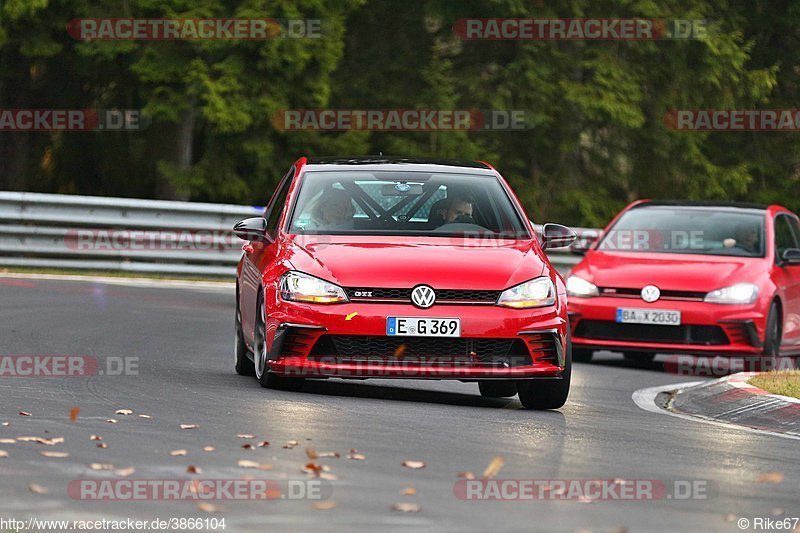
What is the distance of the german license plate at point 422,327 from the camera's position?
1130cm

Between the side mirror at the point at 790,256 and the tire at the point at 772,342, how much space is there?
0.50 metres

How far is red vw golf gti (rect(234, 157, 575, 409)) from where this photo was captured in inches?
447

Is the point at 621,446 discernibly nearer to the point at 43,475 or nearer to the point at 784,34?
the point at 43,475

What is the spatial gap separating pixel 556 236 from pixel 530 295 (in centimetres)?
121

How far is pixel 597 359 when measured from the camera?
1828 cm

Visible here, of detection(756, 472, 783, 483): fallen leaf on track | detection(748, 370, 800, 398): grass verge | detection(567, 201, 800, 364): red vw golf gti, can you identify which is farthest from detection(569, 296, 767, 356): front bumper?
detection(756, 472, 783, 483): fallen leaf on track

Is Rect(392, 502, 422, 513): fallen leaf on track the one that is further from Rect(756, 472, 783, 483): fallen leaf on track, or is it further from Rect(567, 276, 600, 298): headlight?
Rect(567, 276, 600, 298): headlight

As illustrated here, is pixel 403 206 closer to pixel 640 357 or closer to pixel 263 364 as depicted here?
pixel 263 364

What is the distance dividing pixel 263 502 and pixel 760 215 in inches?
451

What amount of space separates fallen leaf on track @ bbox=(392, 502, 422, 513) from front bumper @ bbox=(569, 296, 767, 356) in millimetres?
9245

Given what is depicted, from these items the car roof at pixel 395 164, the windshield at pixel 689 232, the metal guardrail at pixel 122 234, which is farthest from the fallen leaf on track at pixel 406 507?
the metal guardrail at pixel 122 234

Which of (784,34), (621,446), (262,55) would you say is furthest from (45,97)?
(621,446)

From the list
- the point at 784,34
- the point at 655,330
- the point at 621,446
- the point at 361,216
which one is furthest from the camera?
the point at 784,34

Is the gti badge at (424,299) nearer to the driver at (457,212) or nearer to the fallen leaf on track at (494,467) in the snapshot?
the driver at (457,212)
